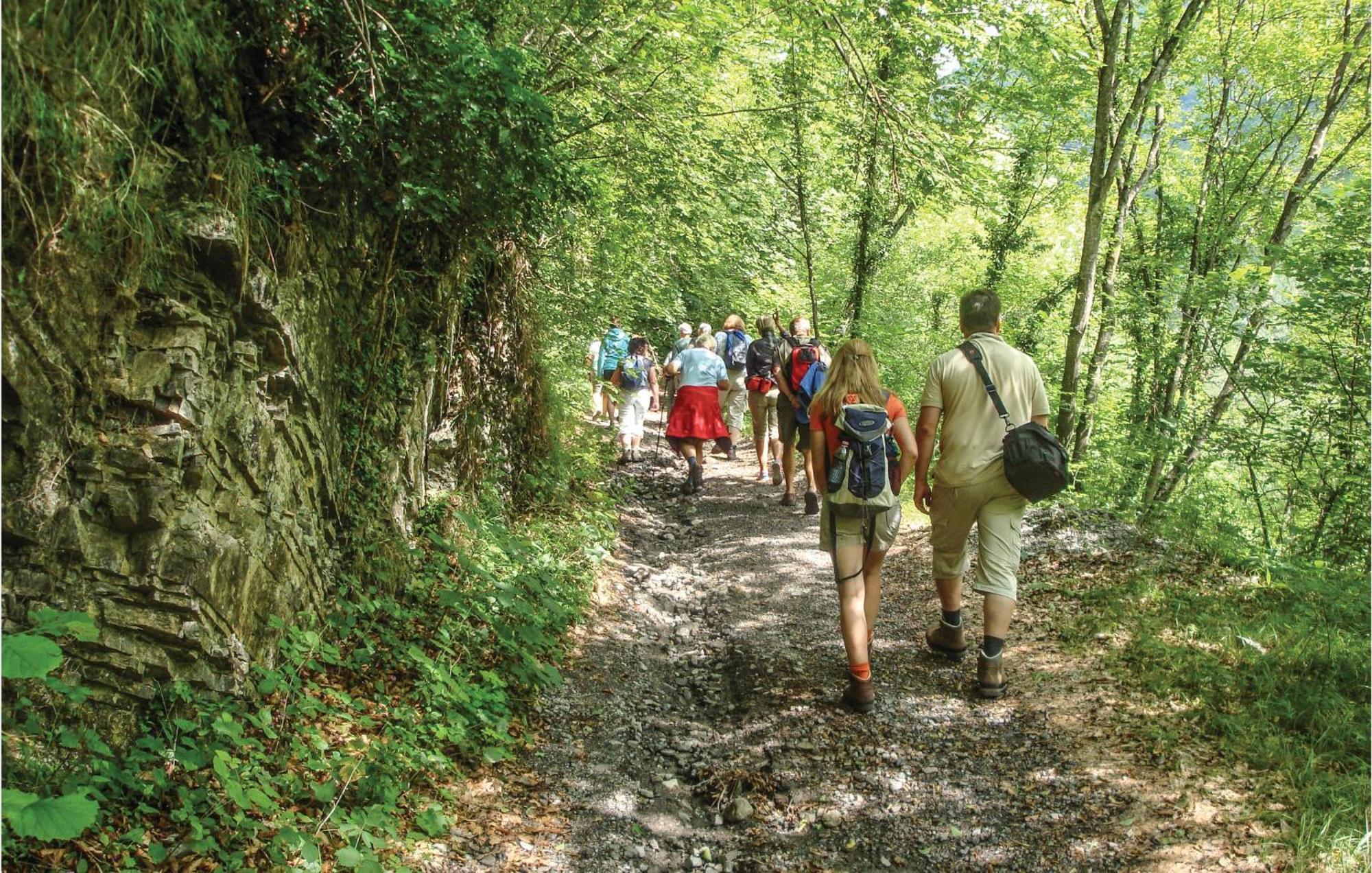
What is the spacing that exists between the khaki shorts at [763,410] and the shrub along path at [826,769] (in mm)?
4658

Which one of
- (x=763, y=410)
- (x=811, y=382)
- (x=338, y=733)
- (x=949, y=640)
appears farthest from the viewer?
(x=763, y=410)

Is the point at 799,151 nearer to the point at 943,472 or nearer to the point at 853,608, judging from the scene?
the point at 943,472

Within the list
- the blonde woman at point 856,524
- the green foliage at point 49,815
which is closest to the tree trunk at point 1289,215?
the blonde woman at point 856,524

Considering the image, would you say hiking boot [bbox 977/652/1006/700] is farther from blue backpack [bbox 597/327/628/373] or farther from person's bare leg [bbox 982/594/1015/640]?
blue backpack [bbox 597/327/628/373]

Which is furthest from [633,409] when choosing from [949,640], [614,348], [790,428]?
[949,640]

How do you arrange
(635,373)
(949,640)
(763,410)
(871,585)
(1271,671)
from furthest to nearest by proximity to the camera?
(635,373) → (763,410) → (949,640) → (871,585) → (1271,671)

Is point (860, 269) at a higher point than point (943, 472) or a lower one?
higher

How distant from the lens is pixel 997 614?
5.14 meters

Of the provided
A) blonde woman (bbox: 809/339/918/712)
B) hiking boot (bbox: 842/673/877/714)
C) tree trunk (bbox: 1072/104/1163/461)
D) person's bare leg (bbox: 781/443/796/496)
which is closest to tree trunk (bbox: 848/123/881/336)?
tree trunk (bbox: 1072/104/1163/461)

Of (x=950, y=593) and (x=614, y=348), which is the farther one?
(x=614, y=348)

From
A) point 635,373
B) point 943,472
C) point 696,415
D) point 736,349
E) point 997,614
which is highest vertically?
point 736,349

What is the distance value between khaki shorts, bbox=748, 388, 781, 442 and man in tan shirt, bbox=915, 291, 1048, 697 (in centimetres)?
557

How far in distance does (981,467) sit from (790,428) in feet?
16.0

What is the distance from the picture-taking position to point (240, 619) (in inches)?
154
